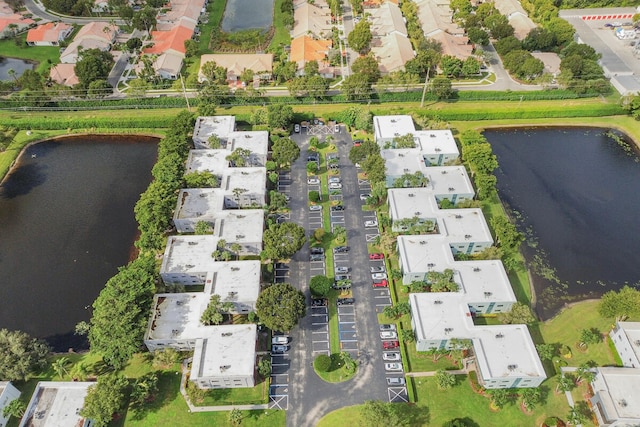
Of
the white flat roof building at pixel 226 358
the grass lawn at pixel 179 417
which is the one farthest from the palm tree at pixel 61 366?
the white flat roof building at pixel 226 358

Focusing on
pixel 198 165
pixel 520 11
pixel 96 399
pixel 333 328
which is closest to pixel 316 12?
pixel 520 11

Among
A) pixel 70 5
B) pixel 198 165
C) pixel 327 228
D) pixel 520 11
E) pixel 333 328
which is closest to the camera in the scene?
pixel 333 328

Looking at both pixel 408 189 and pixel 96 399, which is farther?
pixel 408 189

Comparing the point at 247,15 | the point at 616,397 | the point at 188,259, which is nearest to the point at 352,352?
the point at 188,259

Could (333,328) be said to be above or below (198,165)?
below

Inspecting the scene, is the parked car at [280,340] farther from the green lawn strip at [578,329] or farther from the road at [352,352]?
the green lawn strip at [578,329]

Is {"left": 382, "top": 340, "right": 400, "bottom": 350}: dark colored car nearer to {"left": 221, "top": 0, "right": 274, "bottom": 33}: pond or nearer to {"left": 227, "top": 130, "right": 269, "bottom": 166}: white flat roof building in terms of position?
{"left": 227, "top": 130, "right": 269, "bottom": 166}: white flat roof building

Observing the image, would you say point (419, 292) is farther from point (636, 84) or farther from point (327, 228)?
point (636, 84)

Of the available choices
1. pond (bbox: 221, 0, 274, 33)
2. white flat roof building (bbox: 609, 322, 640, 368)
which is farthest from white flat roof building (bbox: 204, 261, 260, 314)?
pond (bbox: 221, 0, 274, 33)
